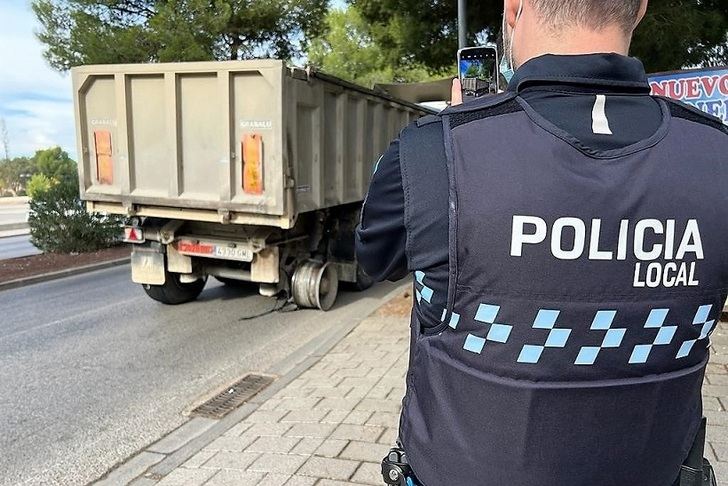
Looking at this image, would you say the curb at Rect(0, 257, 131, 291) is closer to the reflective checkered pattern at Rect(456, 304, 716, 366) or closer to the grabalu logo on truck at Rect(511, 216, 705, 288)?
the reflective checkered pattern at Rect(456, 304, 716, 366)

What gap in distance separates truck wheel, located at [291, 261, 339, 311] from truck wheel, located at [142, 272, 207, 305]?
1.47 meters

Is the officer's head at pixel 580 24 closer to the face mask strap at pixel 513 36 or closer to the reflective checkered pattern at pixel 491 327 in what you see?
the face mask strap at pixel 513 36

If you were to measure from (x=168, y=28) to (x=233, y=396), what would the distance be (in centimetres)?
1044

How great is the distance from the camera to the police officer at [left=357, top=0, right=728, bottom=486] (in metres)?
1.20

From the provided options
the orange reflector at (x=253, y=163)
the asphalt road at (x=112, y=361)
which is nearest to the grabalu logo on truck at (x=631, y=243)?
the asphalt road at (x=112, y=361)

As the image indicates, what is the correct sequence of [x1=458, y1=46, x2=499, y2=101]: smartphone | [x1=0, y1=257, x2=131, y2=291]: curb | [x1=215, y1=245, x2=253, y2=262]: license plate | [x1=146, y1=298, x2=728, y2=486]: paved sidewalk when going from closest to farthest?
[x1=458, y1=46, x2=499, y2=101]: smartphone < [x1=146, y1=298, x2=728, y2=486]: paved sidewalk < [x1=215, y1=245, x2=253, y2=262]: license plate < [x1=0, y1=257, x2=131, y2=291]: curb

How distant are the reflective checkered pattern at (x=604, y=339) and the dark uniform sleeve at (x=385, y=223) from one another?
1.38 ft

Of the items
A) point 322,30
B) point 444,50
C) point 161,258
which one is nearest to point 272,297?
point 161,258

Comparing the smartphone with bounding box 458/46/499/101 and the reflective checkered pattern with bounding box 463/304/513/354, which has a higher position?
the smartphone with bounding box 458/46/499/101

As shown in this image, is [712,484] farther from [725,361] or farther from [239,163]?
[239,163]

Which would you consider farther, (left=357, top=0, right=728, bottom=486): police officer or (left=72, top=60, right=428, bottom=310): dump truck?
(left=72, top=60, right=428, bottom=310): dump truck

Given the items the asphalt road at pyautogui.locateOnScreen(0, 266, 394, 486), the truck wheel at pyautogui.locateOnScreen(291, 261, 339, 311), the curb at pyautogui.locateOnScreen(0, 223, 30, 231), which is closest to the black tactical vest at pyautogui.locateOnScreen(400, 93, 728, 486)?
the asphalt road at pyautogui.locateOnScreen(0, 266, 394, 486)

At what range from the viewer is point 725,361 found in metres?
4.90

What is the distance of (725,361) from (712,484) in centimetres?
391
